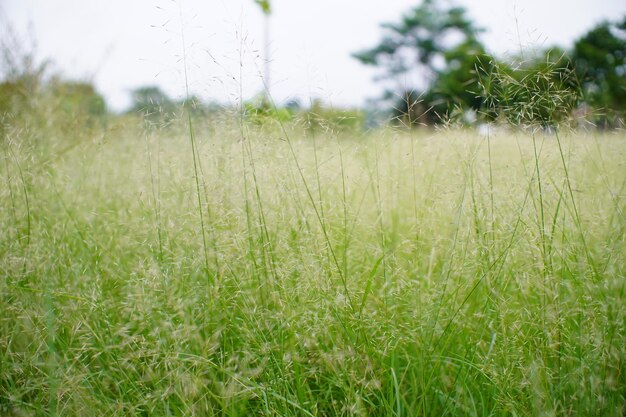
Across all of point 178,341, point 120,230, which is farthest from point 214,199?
point 120,230

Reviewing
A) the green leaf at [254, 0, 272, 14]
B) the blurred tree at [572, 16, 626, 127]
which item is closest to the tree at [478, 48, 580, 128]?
the green leaf at [254, 0, 272, 14]

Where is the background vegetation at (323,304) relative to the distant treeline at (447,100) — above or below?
below

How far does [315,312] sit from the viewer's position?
150cm

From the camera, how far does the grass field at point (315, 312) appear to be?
4.44 ft

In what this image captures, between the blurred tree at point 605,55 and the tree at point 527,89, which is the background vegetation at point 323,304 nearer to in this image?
the tree at point 527,89

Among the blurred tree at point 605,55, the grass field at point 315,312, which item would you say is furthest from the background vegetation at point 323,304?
the blurred tree at point 605,55

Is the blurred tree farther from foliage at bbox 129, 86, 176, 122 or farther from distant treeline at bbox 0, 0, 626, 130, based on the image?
foliage at bbox 129, 86, 176, 122

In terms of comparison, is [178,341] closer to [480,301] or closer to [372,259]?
[372,259]

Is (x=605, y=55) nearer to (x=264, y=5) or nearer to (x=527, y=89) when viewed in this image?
(x=264, y=5)

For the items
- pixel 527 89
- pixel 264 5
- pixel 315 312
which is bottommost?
pixel 315 312

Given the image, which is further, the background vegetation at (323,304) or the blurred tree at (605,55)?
the blurred tree at (605,55)

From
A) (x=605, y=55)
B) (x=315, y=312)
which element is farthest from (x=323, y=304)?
(x=605, y=55)

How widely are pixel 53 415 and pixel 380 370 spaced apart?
1004 mm

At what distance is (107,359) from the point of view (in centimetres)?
155
